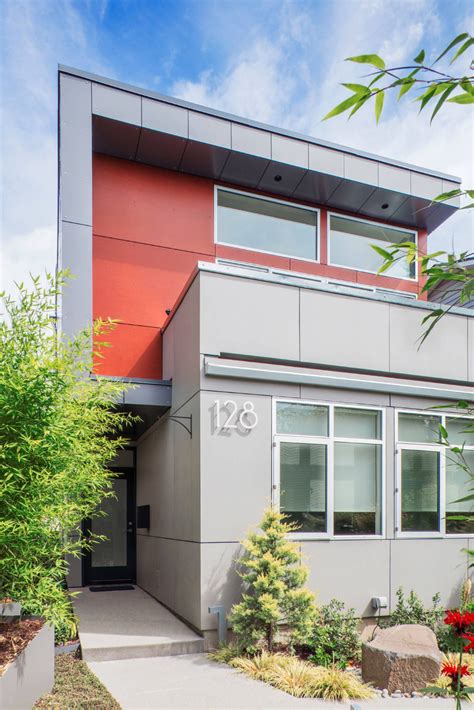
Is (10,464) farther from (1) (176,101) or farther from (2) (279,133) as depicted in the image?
(2) (279,133)

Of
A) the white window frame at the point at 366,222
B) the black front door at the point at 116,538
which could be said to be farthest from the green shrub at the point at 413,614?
the white window frame at the point at 366,222

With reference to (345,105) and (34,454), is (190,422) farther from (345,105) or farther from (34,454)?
(345,105)

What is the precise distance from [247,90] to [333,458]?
4.08m

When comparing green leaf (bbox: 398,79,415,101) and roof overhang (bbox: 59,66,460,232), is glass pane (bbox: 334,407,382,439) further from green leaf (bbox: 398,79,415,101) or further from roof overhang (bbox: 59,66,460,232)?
green leaf (bbox: 398,79,415,101)

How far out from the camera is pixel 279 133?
9.34 m

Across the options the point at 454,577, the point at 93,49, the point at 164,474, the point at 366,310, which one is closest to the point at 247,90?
the point at 93,49

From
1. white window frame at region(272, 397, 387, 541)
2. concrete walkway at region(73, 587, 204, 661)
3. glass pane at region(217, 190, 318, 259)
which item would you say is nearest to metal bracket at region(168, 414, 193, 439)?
white window frame at region(272, 397, 387, 541)

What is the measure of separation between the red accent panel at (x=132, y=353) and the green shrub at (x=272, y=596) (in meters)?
3.48

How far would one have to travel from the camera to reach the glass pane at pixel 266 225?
959cm

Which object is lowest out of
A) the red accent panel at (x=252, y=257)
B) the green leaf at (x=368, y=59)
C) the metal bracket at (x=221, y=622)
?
the metal bracket at (x=221, y=622)

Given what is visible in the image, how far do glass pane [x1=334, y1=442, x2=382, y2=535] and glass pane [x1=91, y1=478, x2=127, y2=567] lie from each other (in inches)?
193

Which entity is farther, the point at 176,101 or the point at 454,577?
the point at 176,101

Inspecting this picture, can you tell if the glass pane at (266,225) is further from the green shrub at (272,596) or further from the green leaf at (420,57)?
the green leaf at (420,57)

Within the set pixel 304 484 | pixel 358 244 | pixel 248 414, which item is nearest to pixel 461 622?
pixel 248 414
